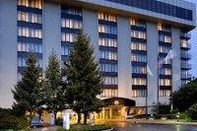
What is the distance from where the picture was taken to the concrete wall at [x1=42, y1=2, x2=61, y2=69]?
325ft

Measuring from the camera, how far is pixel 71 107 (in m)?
59.3

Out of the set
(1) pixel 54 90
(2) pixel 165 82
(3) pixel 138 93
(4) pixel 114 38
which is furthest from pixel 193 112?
(2) pixel 165 82

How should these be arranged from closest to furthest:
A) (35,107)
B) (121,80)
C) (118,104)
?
(35,107) < (118,104) < (121,80)

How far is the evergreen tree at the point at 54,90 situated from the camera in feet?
207

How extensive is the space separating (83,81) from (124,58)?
60651 mm

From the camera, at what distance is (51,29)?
101 meters

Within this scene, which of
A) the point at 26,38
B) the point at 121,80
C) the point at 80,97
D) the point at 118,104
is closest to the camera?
the point at 80,97

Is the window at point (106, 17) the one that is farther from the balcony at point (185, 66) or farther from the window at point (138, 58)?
the balcony at point (185, 66)

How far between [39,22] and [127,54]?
28690 millimetres

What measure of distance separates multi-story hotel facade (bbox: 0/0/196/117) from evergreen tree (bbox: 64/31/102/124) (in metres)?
29.0

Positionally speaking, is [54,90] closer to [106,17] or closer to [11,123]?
[11,123]

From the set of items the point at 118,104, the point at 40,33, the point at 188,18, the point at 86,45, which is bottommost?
the point at 118,104

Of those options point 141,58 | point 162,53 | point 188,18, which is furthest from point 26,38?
point 188,18

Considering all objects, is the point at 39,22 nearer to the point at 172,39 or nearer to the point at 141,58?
the point at 141,58
